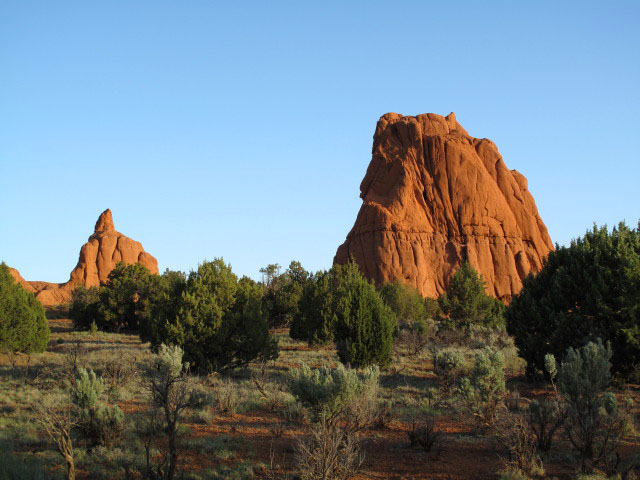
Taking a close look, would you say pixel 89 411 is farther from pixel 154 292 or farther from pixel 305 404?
pixel 154 292

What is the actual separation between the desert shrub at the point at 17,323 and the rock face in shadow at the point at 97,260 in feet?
180

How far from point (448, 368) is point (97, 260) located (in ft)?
266

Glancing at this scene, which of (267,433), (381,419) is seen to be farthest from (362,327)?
(267,433)

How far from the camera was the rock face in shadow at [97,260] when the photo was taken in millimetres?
79625

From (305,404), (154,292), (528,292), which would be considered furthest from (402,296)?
(305,404)

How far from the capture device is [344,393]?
11.5 m

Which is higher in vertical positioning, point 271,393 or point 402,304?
point 402,304

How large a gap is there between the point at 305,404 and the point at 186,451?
327 cm

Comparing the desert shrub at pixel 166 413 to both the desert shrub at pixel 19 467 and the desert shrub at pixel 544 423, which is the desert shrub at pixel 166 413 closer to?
the desert shrub at pixel 19 467

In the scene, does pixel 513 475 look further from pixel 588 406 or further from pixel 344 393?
pixel 344 393

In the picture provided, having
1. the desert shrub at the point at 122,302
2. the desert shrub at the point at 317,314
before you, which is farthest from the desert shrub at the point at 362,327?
the desert shrub at the point at 122,302

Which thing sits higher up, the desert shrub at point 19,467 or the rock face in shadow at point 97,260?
the rock face in shadow at point 97,260

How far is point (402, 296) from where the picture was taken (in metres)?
49.3

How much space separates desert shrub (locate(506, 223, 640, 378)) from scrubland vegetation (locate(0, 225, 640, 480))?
0.17 feet
